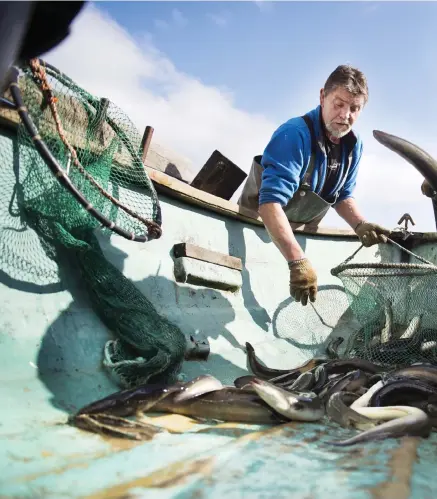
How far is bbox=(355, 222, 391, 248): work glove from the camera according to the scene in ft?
15.3

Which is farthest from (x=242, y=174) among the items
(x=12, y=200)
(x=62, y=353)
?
(x=62, y=353)

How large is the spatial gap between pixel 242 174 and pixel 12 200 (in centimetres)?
298

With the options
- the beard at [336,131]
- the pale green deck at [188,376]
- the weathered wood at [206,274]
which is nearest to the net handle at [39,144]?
the pale green deck at [188,376]

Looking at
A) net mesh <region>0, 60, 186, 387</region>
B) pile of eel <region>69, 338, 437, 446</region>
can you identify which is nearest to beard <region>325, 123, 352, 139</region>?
net mesh <region>0, 60, 186, 387</region>

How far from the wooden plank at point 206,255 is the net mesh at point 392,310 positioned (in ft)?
3.19

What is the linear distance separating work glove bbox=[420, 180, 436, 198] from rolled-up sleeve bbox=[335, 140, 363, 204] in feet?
3.34

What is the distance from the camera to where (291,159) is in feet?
13.9

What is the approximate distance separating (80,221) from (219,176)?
2538mm

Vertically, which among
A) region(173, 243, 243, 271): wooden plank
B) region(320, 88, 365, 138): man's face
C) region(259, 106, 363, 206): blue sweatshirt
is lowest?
region(173, 243, 243, 271): wooden plank

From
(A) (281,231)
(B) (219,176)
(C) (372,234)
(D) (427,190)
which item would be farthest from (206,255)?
(D) (427,190)

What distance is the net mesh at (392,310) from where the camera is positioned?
155 inches

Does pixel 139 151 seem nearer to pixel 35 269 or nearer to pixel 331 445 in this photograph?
pixel 35 269

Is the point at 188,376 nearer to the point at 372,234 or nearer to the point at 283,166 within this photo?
the point at 283,166

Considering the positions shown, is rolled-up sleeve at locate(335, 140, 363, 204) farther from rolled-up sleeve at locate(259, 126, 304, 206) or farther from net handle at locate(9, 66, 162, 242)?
net handle at locate(9, 66, 162, 242)
